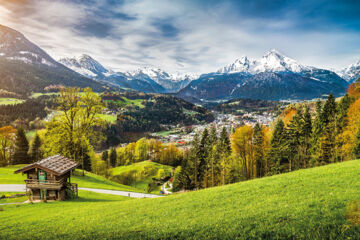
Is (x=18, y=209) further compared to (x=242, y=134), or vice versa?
(x=242, y=134)

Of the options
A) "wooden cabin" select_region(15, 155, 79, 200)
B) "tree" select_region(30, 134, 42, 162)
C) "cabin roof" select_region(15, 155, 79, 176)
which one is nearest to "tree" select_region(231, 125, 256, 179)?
"cabin roof" select_region(15, 155, 79, 176)

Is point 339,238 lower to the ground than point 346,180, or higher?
higher

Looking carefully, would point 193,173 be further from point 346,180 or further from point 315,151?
point 346,180

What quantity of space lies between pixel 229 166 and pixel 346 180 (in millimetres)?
32067

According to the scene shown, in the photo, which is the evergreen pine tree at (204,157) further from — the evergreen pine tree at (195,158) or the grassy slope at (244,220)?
the grassy slope at (244,220)

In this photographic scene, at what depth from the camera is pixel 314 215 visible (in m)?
9.89

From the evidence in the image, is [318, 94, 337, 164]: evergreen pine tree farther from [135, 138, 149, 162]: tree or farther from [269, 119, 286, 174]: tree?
[135, 138, 149, 162]: tree

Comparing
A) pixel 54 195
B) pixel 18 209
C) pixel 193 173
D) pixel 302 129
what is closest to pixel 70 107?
pixel 54 195

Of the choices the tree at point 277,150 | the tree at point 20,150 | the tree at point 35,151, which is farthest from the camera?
the tree at point 35,151

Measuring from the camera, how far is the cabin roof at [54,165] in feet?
88.4

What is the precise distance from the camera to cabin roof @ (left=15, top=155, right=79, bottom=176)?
2694cm

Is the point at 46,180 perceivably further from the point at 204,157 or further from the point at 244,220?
the point at 204,157

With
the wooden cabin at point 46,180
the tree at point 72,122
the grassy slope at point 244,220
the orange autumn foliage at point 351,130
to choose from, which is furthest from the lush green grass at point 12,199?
the orange autumn foliage at point 351,130

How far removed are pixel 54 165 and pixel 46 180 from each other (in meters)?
2.31
